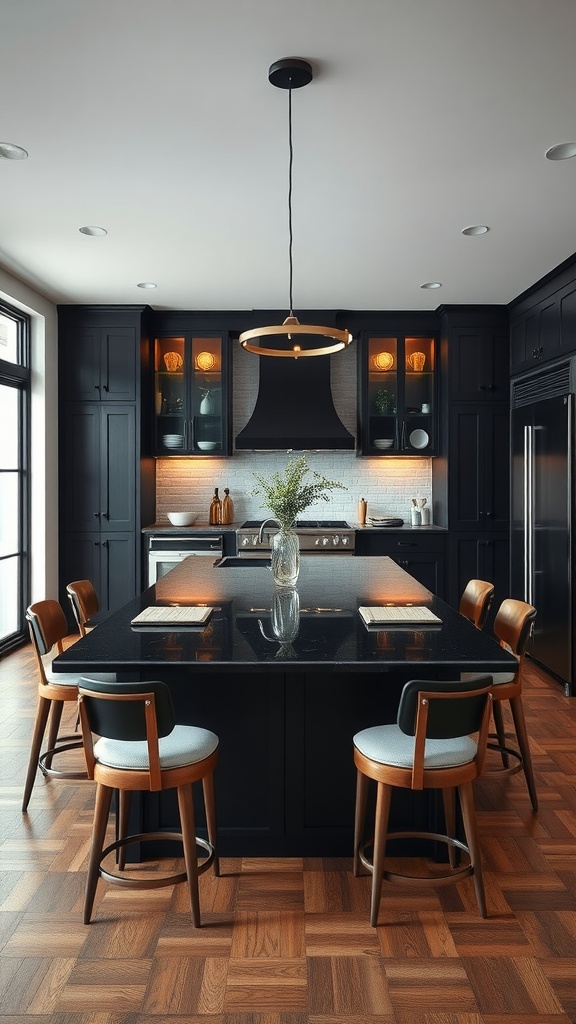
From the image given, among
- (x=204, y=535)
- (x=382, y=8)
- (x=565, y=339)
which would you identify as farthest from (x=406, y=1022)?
(x=204, y=535)

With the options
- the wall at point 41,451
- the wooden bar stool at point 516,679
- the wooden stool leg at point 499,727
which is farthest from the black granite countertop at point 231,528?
the wooden bar stool at point 516,679

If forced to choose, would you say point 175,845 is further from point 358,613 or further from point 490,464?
point 490,464

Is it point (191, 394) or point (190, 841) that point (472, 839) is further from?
point (191, 394)

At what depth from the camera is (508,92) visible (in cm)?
279

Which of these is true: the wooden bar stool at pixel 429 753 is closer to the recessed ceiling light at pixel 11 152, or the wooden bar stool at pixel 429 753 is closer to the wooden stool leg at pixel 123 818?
the wooden stool leg at pixel 123 818

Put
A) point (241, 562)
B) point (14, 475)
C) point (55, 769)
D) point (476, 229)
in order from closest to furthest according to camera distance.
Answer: point (55, 769)
point (476, 229)
point (241, 562)
point (14, 475)

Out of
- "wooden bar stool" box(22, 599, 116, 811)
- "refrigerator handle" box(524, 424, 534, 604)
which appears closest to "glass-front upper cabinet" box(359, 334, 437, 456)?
"refrigerator handle" box(524, 424, 534, 604)

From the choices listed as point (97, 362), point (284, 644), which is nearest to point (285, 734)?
point (284, 644)

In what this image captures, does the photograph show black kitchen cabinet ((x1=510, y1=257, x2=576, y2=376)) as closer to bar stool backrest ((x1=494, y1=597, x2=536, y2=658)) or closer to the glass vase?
bar stool backrest ((x1=494, y1=597, x2=536, y2=658))

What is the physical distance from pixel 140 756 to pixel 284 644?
0.55 m

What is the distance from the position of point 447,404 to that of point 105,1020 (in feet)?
17.8

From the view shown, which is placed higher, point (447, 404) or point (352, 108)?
point (352, 108)

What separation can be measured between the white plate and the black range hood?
0.57 meters

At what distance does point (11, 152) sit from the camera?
10.8ft
